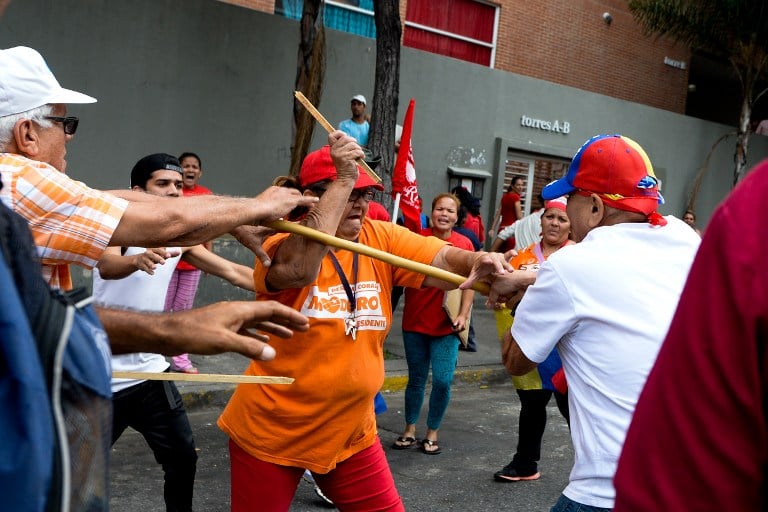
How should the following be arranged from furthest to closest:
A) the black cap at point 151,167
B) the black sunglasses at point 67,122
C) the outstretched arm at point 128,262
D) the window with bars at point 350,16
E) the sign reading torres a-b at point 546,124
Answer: the sign reading torres a-b at point 546,124 < the window with bars at point 350,16 < the black cap at point 151,167 < the outstretched arm at point 128,262 < the black sunglasses at point 67,122

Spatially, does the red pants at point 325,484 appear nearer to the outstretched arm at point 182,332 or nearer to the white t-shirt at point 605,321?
the white t-shirt at point 605,321

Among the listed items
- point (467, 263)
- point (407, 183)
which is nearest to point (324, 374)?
point (467, 263)

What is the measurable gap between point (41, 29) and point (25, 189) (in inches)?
317

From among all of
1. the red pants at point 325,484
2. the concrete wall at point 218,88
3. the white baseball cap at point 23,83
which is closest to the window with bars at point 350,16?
the concrete wall at point 218,88

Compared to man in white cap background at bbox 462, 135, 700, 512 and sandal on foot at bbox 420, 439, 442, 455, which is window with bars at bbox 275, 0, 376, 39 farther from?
man in white cap background at bbox 462, 135, 700, 512

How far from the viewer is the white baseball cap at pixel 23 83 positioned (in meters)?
2.70

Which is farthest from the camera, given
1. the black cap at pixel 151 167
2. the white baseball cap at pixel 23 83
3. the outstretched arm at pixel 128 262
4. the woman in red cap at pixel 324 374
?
the black cap at pixel 151 167

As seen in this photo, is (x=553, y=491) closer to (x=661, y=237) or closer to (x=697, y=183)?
(x=661, y=237)

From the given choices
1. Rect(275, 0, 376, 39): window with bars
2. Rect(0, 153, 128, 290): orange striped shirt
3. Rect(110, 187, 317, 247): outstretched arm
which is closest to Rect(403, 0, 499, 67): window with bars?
Rect(275, 0, 376, 39): window with bars

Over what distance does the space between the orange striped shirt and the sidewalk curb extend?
197 inches

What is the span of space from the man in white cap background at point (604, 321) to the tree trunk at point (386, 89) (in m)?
6.96

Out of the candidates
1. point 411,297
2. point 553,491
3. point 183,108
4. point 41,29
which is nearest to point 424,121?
point 183,108

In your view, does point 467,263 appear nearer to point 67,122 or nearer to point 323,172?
point 323,172

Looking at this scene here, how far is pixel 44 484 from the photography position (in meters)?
1.23
